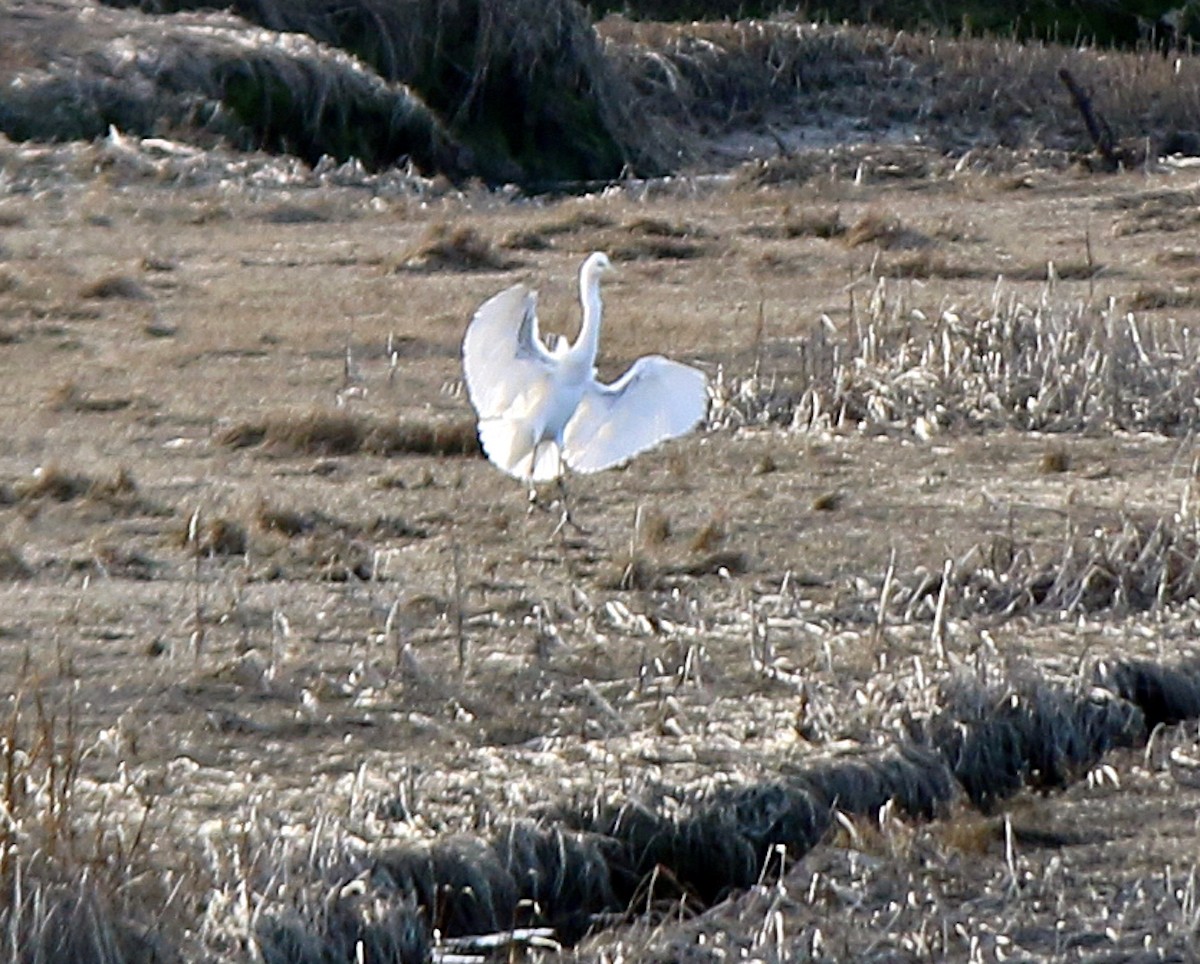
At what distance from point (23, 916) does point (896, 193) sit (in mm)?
13660

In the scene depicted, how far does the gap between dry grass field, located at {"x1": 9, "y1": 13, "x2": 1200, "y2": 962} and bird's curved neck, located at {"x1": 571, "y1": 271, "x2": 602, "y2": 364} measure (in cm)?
54

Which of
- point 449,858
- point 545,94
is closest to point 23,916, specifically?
point 449,858

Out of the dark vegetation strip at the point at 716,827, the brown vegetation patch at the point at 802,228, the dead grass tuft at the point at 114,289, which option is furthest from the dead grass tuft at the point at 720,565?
the brown vegetation patch at the point at 802,228

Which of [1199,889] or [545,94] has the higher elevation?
[1199,889]

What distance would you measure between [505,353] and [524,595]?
2.97 ft

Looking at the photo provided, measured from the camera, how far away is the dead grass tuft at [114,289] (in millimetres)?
11680

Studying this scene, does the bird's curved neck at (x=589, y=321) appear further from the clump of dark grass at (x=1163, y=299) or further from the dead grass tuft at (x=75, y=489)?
the clump of dark grass at (x=1163, y=299)

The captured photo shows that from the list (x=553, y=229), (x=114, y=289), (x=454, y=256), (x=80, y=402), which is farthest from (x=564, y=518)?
(x=553, y=229)

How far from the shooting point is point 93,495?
25.6 ft

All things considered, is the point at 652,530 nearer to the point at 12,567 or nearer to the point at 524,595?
the point at 524,595

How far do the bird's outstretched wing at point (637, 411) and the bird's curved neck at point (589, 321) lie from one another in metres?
0.19

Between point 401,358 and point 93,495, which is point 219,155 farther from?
point 93,495

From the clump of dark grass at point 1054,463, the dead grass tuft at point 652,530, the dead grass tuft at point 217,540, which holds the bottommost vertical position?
the clump of dark grass at point 1054,463

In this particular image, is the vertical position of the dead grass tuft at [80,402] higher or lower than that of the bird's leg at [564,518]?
lower
